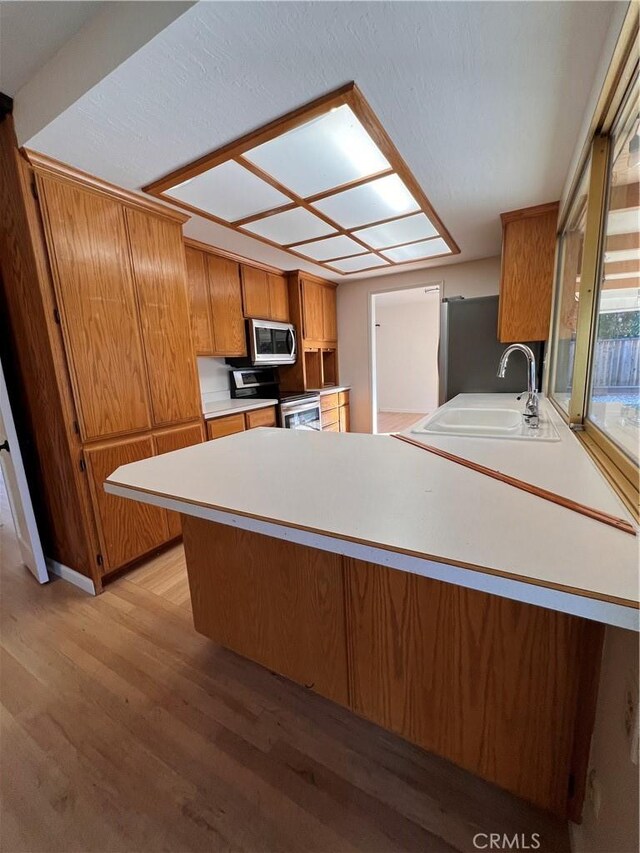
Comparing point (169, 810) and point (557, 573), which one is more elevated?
point (557, 573)

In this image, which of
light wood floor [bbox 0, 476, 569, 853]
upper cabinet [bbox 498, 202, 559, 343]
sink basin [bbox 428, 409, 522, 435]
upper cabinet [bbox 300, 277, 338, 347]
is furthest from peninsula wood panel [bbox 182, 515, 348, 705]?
upper cabinet [bbox 300, 277, 338, 347]

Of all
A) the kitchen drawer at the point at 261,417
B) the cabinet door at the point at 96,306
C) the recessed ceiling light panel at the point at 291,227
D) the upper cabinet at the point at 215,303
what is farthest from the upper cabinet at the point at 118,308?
the kitchen drawer at the point at 261,417

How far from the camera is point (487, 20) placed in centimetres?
99

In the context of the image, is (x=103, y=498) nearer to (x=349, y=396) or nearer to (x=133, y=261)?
(x=133, y=261)

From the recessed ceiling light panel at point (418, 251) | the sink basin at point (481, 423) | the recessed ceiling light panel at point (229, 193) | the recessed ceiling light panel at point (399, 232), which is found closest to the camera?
the sink basin at point (481, 423)

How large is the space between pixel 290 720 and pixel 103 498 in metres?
1.50

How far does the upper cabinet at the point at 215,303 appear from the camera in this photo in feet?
9.32

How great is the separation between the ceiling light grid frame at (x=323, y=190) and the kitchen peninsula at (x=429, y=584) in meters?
1.34

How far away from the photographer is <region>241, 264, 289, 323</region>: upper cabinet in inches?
132

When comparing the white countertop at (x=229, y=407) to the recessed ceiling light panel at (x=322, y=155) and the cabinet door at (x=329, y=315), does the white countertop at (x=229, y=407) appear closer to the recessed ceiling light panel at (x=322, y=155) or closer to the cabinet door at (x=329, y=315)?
the cabinet door at (x=329, y=315)

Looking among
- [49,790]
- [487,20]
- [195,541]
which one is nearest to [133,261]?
[195,541]

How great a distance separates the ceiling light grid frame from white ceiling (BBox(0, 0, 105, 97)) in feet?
1.78

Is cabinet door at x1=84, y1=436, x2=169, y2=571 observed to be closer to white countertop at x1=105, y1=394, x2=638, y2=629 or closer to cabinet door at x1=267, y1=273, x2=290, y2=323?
white countertop at x1=105, y1=394, x2=638, y2=629

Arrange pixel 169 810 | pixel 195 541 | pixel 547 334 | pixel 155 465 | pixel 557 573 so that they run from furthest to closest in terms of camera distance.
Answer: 1. pixel 547 334
2. pixel 195 541
3. pixel 155 465
4. pixel 169 810
5. pixel 557 573
